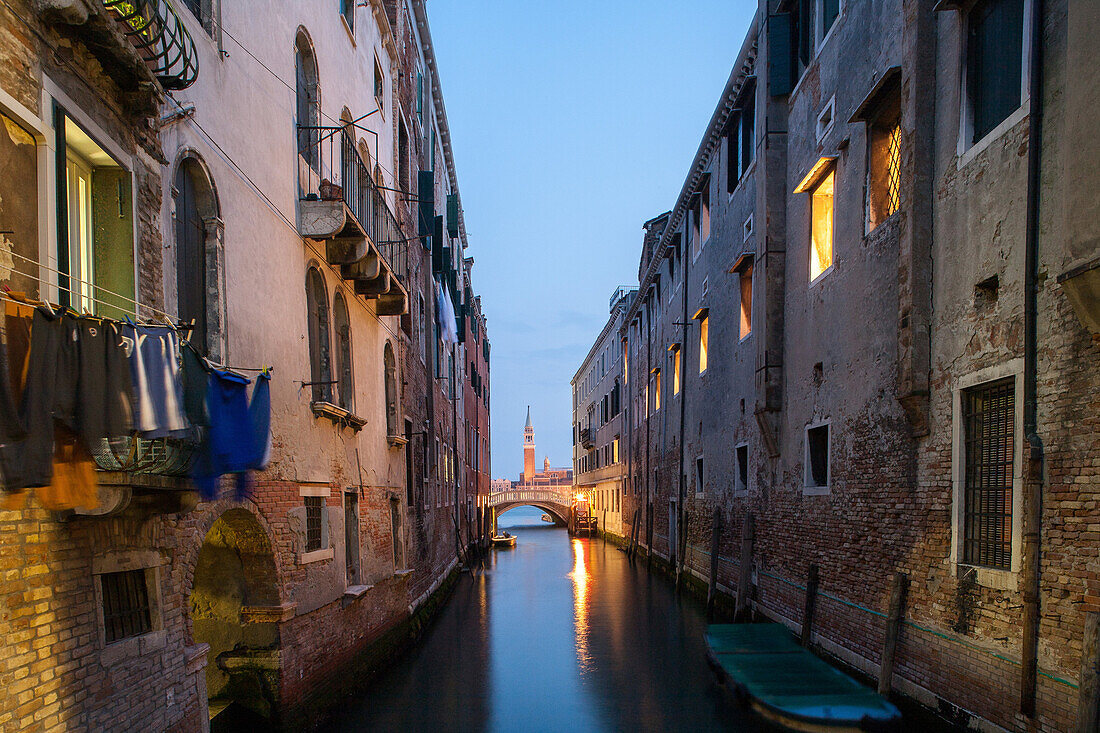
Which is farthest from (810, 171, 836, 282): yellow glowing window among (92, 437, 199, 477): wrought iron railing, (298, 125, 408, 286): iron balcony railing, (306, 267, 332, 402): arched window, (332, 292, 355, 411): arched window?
(92, 437, 199, 477): wrought iron railing

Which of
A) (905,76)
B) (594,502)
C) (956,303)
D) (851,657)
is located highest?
(905,76)

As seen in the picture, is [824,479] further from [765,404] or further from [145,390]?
[145,390]

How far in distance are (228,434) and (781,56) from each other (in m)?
9.80

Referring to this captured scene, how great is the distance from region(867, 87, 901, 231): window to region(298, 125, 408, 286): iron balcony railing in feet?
18.6

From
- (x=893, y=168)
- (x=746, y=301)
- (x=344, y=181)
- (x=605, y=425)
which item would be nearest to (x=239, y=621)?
(x=344, y=181)

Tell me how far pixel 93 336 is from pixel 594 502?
38.6 meters

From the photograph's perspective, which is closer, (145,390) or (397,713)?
(145,390)

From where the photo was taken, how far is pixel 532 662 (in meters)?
11.3

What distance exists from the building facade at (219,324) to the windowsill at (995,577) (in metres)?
5.50

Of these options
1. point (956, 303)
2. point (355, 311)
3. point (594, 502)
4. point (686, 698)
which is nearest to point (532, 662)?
point (686, 698)

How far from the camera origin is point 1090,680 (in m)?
4.19

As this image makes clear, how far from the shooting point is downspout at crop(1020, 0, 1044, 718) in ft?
16.0

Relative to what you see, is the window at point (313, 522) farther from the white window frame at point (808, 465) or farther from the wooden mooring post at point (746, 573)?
the wooden mooring post at point (746, 573)

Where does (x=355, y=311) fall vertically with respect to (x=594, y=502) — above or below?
above
